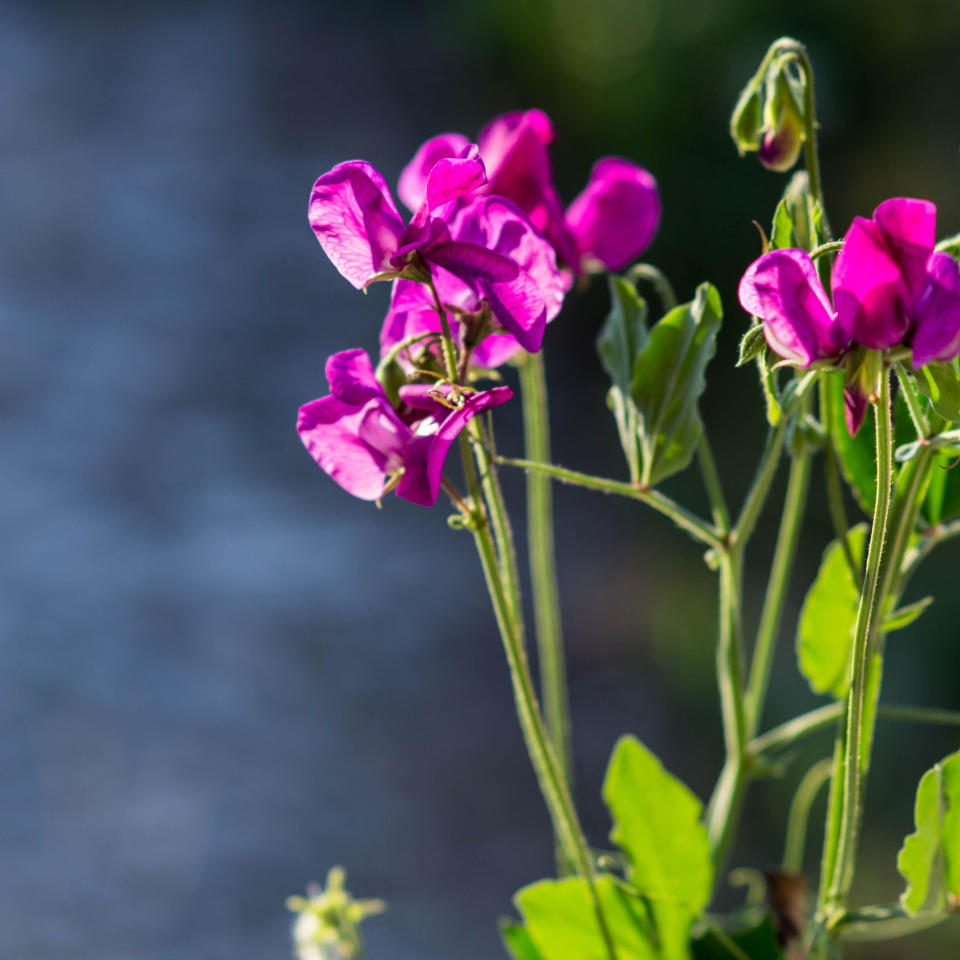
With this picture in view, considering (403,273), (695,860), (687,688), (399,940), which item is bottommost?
(695,860)

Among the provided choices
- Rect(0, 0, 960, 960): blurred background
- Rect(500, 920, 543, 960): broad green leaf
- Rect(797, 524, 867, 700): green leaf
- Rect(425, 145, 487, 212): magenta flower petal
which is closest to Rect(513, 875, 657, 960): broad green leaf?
Rect(500, 920, 543, 960): broad green leaf

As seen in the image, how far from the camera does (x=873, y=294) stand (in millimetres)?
241

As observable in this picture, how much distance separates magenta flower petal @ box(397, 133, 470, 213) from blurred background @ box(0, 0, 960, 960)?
49.6 inches

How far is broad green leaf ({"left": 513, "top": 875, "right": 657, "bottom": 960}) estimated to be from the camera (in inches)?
13.5

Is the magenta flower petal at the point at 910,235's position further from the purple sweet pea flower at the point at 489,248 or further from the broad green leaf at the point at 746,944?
the broad green leaf at the point at 746,944

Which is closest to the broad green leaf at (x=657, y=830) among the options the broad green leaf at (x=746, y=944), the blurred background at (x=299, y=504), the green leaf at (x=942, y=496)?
the broad green leaf at (x=746, y=944)

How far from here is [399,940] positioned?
199 cm

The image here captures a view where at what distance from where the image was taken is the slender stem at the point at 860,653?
0.25 meters

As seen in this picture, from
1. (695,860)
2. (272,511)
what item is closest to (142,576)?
(272,511)

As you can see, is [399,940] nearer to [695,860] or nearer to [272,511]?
[272,511]

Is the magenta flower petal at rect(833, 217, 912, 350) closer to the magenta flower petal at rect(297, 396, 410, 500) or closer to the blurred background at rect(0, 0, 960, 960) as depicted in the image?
the magenta flower petal at rect(297, 396, 410, 500)

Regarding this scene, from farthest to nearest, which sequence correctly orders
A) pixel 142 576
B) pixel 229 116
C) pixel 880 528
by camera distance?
pixel 229 116 → pixel 142 576 → pixel 880 528

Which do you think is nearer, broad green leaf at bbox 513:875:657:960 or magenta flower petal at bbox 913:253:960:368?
magenta flower petal at bbox 913:253:960:368

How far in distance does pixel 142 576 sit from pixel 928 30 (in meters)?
1.75
